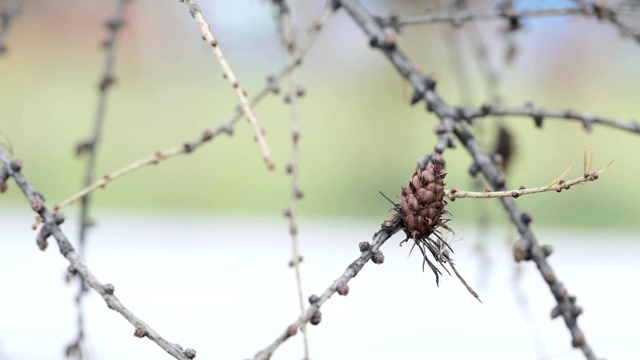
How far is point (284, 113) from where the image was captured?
439cm

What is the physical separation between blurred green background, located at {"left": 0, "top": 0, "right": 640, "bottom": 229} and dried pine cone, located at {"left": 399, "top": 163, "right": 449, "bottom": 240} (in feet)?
9.79

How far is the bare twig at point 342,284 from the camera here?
356 mm

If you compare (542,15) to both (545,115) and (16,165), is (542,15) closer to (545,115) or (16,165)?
(545,115)

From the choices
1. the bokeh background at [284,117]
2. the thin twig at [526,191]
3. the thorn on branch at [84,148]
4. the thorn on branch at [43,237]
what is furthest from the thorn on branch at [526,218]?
the bokeh background at [284,117]

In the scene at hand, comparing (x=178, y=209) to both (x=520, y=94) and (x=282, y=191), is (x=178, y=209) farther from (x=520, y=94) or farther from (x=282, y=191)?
(x=520, y=94)

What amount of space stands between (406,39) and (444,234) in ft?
12.8

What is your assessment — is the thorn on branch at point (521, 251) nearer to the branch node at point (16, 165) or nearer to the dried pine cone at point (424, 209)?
the dried pine cone at point (424, 209)

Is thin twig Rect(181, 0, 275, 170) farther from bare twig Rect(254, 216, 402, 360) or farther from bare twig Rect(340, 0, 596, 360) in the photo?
bare twig Rect(340, 0, 596, 360)

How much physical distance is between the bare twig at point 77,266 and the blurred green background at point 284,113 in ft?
9.61

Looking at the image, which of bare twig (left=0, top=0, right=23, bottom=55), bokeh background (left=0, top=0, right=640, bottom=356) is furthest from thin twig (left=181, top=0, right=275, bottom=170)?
bokeh background (left=0, top=0, right=640, bottom=356)

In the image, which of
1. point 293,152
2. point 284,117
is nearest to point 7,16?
point 293,152

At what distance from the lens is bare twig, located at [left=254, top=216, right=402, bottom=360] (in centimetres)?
36

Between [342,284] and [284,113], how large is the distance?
405 centimetres

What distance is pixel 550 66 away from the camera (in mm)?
4711
